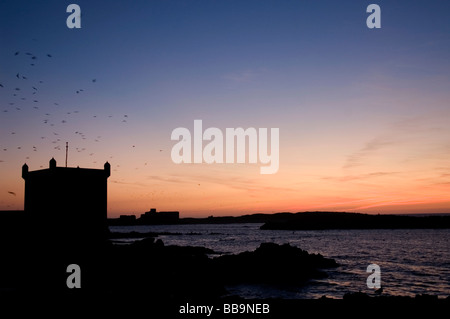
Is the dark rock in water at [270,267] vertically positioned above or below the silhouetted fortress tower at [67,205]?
below

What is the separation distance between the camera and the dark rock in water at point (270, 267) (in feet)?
135

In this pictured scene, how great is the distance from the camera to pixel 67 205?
110 feet

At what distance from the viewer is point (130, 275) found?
30.9 metres

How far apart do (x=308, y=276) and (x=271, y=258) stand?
4.46 meters

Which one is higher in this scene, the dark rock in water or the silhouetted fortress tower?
the silhouetted fortress tower

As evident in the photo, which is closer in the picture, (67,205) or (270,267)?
(67,205)

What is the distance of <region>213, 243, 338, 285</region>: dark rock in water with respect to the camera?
41.2 metres

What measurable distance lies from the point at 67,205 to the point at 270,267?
72.2ft

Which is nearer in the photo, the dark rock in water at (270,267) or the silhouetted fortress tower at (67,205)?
the silhouetted fortress tower at (67,205)

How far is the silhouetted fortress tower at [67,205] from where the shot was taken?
33.3 metres

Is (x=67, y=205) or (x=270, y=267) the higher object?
(x=67, y=205)

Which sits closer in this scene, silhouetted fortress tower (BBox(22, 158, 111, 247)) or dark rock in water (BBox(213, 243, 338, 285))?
silhouetted fortress tower (BBox(22, 158, 111, 247))

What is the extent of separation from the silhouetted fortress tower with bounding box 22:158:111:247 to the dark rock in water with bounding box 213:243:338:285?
508 inches

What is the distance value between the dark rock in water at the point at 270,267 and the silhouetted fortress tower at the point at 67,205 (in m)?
12.9
